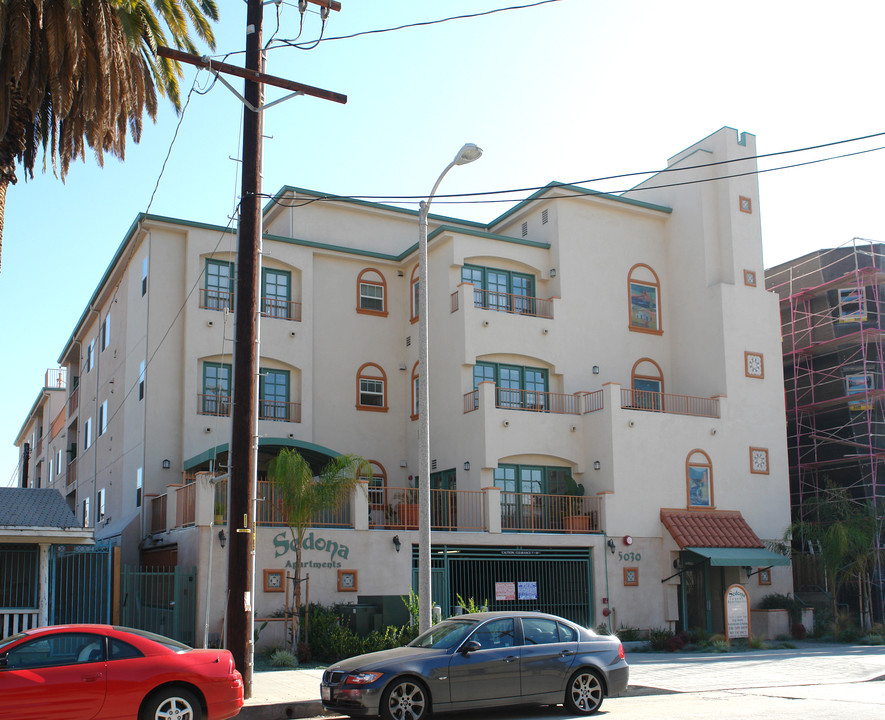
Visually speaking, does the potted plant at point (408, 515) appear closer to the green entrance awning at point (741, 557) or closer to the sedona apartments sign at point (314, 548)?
the sedona apartments sign at point (314, 548)

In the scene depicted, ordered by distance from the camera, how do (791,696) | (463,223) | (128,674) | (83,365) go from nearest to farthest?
1. (128,674)
2. (791,696)
3. (463,223)
4. (83,365)

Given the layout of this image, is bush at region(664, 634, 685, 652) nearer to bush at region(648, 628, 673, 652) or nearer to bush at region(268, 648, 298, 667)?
bush at region(648, 628, 673, 652)

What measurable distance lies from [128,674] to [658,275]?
1033 inches

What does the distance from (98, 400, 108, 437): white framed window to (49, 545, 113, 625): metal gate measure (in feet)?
39.8

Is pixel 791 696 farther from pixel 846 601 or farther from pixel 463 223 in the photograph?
pixel 463 223

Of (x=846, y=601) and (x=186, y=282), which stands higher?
(x=186, y=282)

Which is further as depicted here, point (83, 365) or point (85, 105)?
point (83, 365)

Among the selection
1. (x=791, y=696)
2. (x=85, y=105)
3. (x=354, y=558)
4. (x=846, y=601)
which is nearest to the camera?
(x=791, y=696)

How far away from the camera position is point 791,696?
51.2 ft

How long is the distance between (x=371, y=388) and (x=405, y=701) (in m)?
19.4

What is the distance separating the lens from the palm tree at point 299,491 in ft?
71.6

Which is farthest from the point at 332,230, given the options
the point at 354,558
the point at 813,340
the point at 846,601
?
the point at 846,601

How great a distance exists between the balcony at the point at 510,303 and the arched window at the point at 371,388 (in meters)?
3.68

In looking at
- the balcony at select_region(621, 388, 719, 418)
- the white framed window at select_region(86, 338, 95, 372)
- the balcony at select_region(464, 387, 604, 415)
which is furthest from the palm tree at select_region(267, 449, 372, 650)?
the white framed window at select_region(86, 338, 95, 372)
